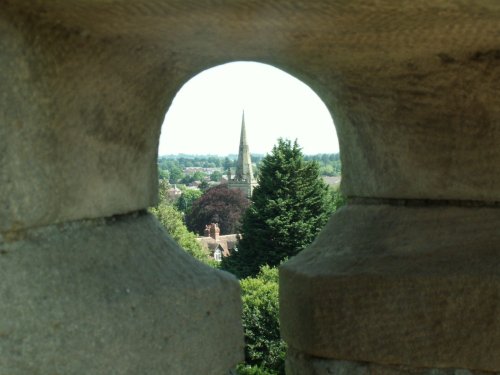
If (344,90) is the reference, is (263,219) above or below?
below

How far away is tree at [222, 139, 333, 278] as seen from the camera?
24.7m

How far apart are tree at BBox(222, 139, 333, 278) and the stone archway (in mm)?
22558

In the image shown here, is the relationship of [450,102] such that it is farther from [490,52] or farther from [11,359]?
[11,359]

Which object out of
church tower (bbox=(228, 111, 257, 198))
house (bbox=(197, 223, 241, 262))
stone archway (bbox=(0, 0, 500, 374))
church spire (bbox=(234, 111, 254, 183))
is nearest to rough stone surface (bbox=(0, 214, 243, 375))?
stone archway (bbox=(0, 0, 500, 374))

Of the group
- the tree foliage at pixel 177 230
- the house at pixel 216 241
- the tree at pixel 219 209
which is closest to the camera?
the tree foliage at pixel 177 230

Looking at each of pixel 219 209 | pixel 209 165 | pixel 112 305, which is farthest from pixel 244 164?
pixel 209 165

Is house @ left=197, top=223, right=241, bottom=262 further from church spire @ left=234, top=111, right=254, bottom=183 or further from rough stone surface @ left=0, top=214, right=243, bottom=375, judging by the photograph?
rough stone surface @ left=0, top=214, right=243, bottom=375

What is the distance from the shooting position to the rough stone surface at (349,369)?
1.80 metres

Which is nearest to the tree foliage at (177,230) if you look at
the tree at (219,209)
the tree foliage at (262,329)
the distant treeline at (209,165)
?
the tree at (219,209)

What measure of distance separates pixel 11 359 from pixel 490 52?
1.04 metres

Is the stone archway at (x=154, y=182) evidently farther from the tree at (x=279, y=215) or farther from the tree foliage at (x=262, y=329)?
the tree at (x=279, y=215)

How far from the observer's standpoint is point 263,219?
25.0m

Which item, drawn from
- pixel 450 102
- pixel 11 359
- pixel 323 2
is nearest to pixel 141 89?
pixel 323 2

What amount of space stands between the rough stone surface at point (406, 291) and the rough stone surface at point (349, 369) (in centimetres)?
1
